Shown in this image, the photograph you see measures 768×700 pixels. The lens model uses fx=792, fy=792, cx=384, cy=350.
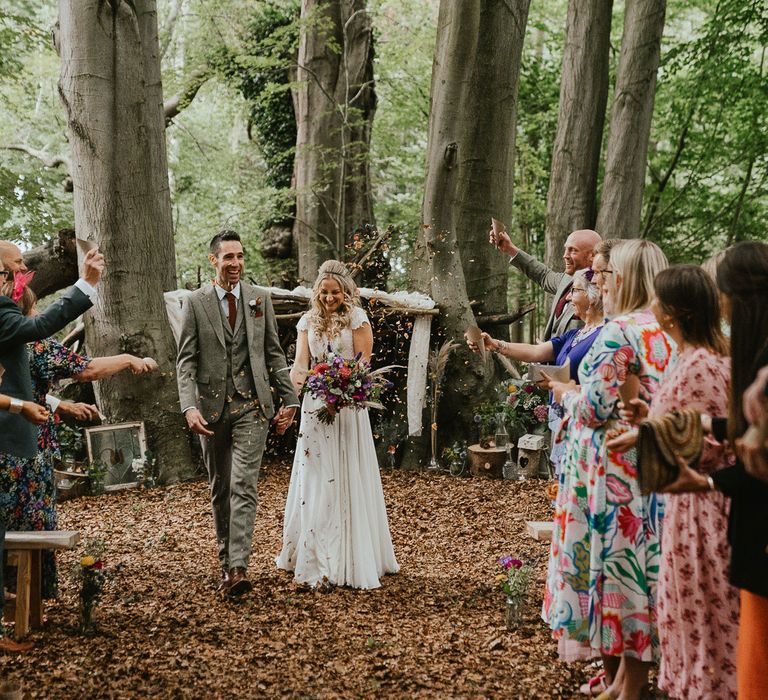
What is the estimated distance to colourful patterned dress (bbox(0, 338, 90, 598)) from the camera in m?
4.30

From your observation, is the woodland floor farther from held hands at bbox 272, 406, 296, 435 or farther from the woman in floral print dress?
held hands at bbox 272, 406, 296, 435

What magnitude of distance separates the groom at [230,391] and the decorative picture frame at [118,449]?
3515 mm

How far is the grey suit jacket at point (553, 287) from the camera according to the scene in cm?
513

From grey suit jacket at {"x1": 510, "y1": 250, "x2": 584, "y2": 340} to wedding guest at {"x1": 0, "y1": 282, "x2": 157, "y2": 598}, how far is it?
2597 millimetres

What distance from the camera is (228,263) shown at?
5.10 meters

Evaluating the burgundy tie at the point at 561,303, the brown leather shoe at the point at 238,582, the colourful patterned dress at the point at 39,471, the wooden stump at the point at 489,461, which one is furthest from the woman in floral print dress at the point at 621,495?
the wooden stump at the point at 489,461

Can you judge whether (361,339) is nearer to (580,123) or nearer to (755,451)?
(755,451)

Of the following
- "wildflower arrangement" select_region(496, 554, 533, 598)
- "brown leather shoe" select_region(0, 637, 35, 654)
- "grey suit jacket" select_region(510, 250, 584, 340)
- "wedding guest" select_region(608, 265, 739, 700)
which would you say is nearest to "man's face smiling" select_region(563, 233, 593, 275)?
"grey suit jacket" select_region(510, 250, 584, 340)

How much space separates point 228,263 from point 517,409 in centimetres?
489

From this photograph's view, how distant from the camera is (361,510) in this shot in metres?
5.29

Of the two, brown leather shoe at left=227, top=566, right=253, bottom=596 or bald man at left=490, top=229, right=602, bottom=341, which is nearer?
brown leather shoe at left=227, top=566, right=253, bottom=596

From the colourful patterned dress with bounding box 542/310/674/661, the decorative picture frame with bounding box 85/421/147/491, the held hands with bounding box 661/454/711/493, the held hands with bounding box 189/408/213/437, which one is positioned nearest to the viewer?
the held hands with bounding box 661/454/711/493

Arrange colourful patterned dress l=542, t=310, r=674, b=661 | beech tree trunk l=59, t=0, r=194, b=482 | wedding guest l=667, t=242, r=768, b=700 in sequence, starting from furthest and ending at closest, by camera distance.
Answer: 1. beech tree trunk l=59, t=0, r=194, b=482
2. colourful patterned dress l=542, t=310, r=674, b=661
3. wedding guest l=667, t=242, r=768, b=700

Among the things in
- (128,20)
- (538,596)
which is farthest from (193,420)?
(128,20)
